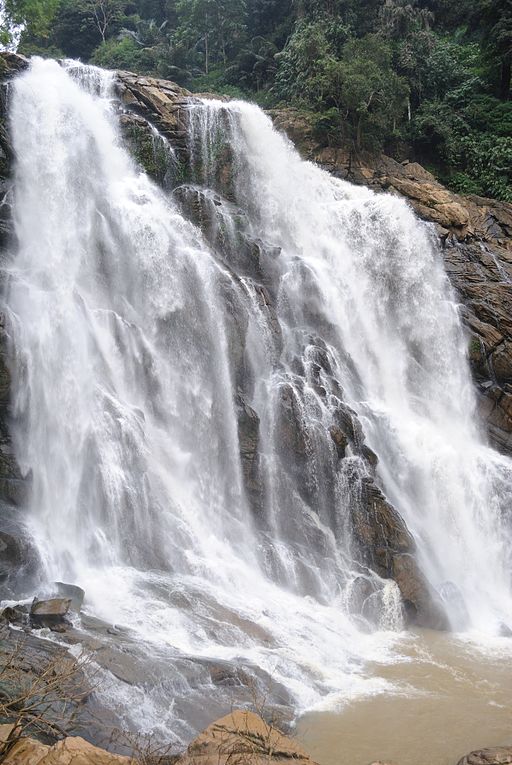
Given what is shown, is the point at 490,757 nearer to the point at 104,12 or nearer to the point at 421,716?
the point at 421,716

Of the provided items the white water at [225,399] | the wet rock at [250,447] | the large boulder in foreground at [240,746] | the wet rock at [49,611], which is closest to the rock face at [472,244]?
the white water at [225,399]

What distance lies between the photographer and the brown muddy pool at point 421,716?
31.6ft

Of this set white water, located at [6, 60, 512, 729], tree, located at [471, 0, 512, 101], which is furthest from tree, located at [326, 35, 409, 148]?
white water, located at [6, 60, 512, 729]

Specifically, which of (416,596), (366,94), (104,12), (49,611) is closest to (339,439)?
(416,596)

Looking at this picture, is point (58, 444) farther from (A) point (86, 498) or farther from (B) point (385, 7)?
(B) point (385, 7)

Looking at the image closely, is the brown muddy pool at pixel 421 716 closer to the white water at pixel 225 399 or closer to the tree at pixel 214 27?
the white water at pixel 225 399

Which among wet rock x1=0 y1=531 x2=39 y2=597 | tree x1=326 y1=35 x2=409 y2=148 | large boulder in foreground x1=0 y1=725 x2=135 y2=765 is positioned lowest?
wet rock x1=0 y1=531 x2=39 y2=597

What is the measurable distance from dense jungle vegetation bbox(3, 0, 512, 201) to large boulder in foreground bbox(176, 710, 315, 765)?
1118 inches

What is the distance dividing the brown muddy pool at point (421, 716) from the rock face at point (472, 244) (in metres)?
10.8

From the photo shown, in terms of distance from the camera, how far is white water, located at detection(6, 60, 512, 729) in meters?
14.2

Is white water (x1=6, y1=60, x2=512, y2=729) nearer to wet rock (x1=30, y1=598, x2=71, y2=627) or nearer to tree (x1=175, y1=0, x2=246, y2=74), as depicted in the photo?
wet rock (x1=30, y1=598, x2=71, y2=627)

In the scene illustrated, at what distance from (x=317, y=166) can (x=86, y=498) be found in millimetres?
20480

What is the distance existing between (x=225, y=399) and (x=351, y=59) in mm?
21807

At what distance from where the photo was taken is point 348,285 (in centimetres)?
2483
